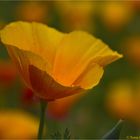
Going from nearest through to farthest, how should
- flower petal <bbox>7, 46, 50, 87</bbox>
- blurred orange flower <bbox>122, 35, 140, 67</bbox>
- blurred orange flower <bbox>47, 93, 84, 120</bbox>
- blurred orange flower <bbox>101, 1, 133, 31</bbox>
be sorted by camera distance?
1. flower petal <bbox>7, 46, 50, 87</bbox>
2. blurred orange flower <bbox>47, 93, 84, 120</bbox>
3. blurred orange flower <bbox>122, 35, 140, 67</bbox>
4. blurred orange flower <bbox>101, 1, 133, 31</bbox>

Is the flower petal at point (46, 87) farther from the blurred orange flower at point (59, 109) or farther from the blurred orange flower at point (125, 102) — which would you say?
the blurred orange flower at point (125, 102)

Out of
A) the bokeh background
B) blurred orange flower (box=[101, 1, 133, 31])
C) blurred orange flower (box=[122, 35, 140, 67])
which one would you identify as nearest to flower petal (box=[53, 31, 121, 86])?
the bokeh background

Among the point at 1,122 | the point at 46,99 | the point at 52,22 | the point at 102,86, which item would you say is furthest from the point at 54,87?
the point at 52,22

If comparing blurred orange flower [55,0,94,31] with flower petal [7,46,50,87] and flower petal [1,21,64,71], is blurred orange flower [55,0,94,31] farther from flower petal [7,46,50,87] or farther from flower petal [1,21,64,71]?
flower petal [7,46,50,87]

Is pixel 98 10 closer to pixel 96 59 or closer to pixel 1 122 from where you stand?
pixel 1 122

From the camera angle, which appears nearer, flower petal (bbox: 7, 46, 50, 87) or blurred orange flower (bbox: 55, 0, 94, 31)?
flower petal (bbox: 7, 46, 50, 87)

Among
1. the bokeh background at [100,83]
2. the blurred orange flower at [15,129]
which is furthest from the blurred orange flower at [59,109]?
the blurred orange flower at [15,129]

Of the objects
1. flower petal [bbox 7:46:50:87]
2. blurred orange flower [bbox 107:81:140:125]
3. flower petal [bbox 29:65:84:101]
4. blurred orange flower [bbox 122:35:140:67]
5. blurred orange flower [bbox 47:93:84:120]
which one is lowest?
blurred orange flower [bbox 107:81:140:125]
